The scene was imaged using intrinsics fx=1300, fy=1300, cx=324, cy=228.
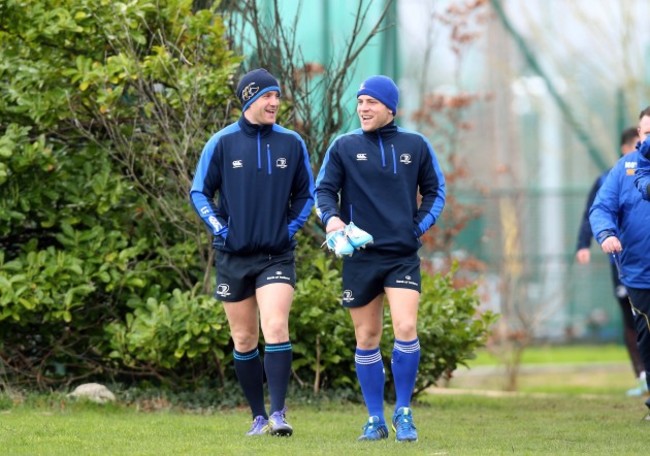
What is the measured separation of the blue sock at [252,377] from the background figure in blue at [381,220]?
666 millimetres

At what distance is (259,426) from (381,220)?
1.47 meters

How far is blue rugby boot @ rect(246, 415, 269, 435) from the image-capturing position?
7719 mm

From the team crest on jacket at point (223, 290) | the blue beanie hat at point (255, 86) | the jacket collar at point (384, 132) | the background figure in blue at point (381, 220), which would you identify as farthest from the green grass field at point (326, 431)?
the blue beanie hat at point (255, 86)

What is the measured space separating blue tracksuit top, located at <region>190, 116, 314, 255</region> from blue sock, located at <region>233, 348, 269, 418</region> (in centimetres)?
69

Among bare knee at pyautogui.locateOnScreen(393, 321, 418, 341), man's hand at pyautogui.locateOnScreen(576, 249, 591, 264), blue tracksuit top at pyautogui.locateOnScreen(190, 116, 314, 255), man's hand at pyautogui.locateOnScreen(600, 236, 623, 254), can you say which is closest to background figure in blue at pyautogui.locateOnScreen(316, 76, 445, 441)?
bare knee at pyautogui.locateOnScreen(393, 321, 418, 341)

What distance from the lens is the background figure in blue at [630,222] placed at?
818 centimetres

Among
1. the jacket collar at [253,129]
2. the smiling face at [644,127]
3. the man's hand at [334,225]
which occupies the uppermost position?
the jacket collar at [253,129]

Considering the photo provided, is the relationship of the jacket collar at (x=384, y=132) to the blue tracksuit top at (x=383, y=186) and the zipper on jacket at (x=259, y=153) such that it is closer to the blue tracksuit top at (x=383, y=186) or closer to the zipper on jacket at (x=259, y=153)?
the blue tracksuit top at (x=383, y=186)

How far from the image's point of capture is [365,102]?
293 inches

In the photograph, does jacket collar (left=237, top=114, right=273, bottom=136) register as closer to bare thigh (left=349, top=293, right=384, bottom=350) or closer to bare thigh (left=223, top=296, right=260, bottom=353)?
bare thigh (left=223, top=296, right=260, bottom=353)

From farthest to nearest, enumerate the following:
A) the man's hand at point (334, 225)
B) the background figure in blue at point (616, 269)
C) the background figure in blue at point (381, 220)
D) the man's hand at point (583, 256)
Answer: the man's hand at point (583, 256) < the background figure in blue at point (616, 269) < the background figure in blue at point (381, 220) < the man's hand at point (334, 225)

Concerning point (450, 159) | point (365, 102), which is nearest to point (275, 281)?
point (365, 102)

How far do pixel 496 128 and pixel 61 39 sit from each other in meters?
14.2

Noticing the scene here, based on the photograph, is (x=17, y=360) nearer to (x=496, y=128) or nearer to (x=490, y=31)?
(x=490, y=31)
